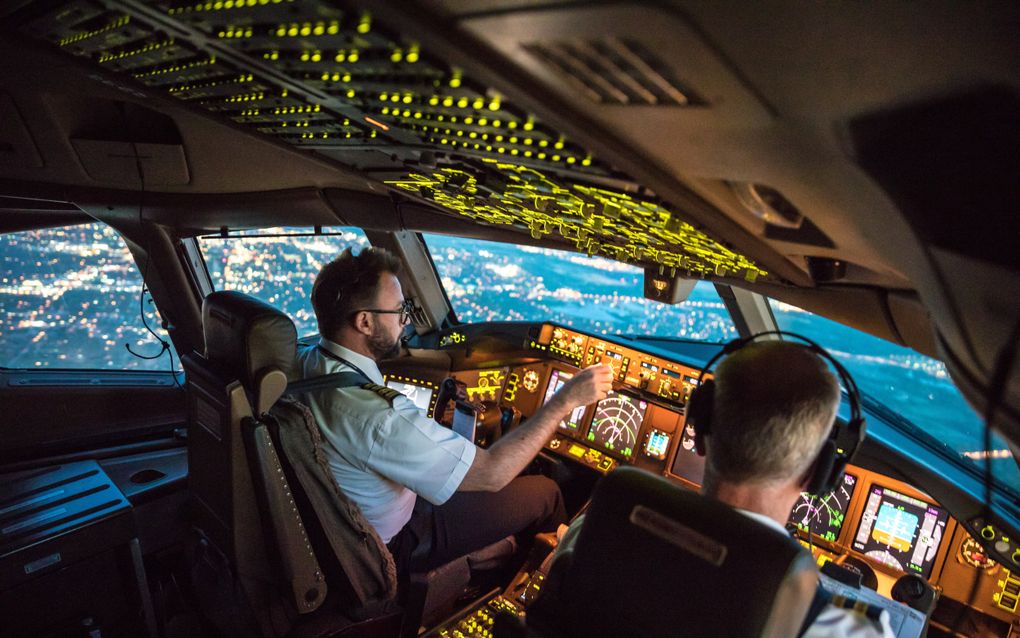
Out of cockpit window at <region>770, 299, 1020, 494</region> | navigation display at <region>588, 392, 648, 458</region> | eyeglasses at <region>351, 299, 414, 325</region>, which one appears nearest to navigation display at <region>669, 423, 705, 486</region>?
navigation display at <region>588, 392, 648, 458</region>

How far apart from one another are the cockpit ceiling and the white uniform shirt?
0.69m

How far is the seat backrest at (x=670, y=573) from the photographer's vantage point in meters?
0.75

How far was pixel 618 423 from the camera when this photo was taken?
2781 mm

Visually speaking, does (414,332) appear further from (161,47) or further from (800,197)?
(800,197)

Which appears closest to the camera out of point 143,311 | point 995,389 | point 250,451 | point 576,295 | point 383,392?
point 995,389

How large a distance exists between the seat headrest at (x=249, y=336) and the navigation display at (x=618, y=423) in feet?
5.10

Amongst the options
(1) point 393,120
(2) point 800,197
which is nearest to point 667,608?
(2) point 800,197

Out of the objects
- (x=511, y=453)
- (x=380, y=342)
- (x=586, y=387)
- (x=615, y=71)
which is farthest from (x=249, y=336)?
(x=615, y=71)

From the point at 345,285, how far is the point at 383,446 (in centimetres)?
58

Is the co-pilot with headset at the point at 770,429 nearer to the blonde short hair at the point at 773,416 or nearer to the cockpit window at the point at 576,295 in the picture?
Result: the blonde short hair at the point at 773,416

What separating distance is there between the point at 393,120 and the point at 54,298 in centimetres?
320

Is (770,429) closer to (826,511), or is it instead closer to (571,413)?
(826,511)

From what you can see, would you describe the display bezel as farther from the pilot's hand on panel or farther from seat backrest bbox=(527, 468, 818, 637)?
seat backrest bbox=(527, 468, 818, 637)

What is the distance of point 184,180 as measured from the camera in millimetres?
2879
